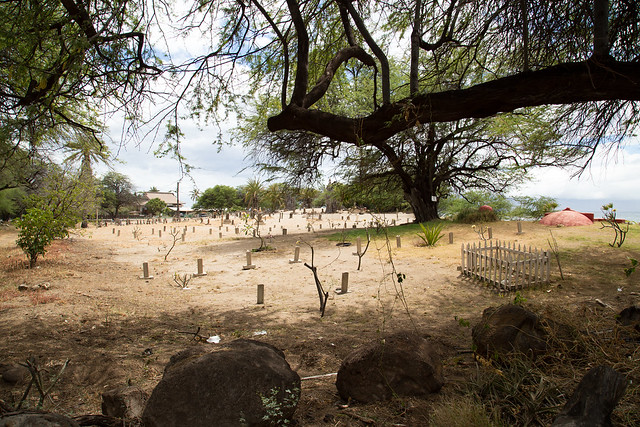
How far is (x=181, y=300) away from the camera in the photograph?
845 centimetres

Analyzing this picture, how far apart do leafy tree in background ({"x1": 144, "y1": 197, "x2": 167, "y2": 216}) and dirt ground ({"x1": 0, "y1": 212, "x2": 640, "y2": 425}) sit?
61193 mm

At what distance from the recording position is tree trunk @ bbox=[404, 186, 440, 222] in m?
22.2

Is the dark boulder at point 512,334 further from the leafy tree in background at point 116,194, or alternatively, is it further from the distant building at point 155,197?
the distant building at point 155,197

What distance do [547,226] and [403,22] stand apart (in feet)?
44.5

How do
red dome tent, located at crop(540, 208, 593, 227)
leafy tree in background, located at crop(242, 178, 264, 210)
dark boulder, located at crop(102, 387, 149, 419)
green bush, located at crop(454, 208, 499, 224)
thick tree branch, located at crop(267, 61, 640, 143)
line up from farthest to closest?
leafy tree in background, located at crop(242, 178, 264, 210)
green bush, located at crop(454, 208, 499, 224)
red dome tent, located at crop(540, 208, 593, 227)
thick tree branch, located at crop(267, 61, 640, 143)
dark boulder, located at crop(102, 387, 149, 419)

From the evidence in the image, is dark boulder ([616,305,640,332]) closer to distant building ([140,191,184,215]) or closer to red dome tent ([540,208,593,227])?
red dome tent ([540,208,593,227])

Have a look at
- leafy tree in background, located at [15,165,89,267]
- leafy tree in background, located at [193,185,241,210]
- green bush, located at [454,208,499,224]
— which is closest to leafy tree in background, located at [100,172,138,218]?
leafy tree in background, located at [193,185,241,210]

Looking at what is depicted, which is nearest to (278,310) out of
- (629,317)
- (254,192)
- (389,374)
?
(389,374)

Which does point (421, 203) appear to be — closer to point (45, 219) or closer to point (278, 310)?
point (278, 310)

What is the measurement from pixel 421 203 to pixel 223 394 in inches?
829

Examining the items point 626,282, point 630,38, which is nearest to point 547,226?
point 626,282

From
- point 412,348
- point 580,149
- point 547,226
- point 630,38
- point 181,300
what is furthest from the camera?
point 547,226

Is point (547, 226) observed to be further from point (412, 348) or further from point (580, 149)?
point (412, 348)

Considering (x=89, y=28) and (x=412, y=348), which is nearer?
(x=412, y=348)
